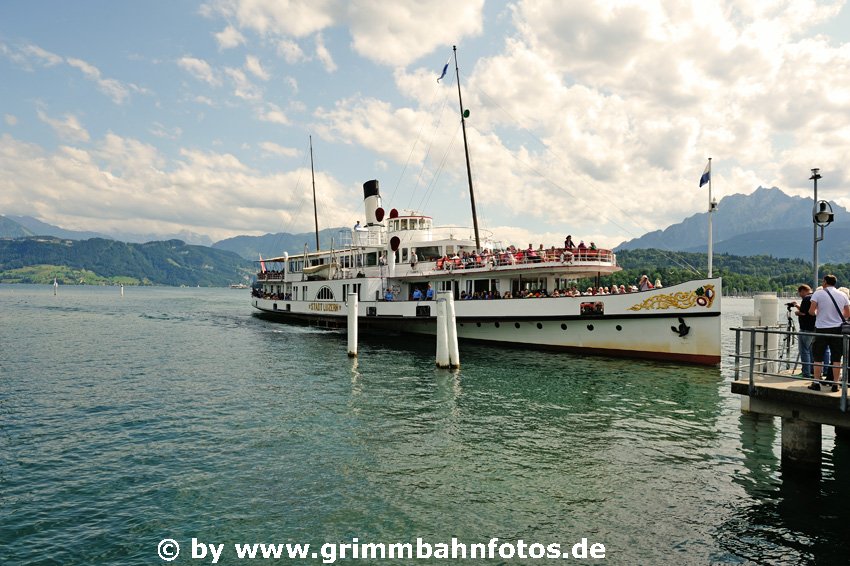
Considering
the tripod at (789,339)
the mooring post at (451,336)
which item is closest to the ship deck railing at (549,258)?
the mooring post at (451,336)

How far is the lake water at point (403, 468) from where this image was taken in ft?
27.2

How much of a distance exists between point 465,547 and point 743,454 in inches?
326

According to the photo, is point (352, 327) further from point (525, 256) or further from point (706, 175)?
point (706, 175)

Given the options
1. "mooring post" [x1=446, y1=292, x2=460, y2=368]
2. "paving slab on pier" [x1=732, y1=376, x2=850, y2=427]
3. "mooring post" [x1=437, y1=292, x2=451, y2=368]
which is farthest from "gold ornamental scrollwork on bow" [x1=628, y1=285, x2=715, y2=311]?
"paving slab on pier" [x1=732, y1=376, x2=850, y2=427]

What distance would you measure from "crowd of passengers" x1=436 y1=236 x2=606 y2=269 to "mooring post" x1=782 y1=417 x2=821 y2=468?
17805 mm

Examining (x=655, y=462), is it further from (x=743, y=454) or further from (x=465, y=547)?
(x=465, y=547)

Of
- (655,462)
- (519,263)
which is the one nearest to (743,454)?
(655,462)

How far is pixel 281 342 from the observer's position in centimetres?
3434

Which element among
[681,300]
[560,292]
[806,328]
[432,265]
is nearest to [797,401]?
[806,328]

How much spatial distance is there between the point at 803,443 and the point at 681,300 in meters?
14.8

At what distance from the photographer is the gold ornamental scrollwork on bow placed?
23406 millimetres

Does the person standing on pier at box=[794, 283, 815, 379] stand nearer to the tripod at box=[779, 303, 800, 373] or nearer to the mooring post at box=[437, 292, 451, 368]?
the tripod at box=[779, 303, 800, 373]

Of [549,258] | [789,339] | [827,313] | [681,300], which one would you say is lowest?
[789,339]

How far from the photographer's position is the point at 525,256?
28.7m
